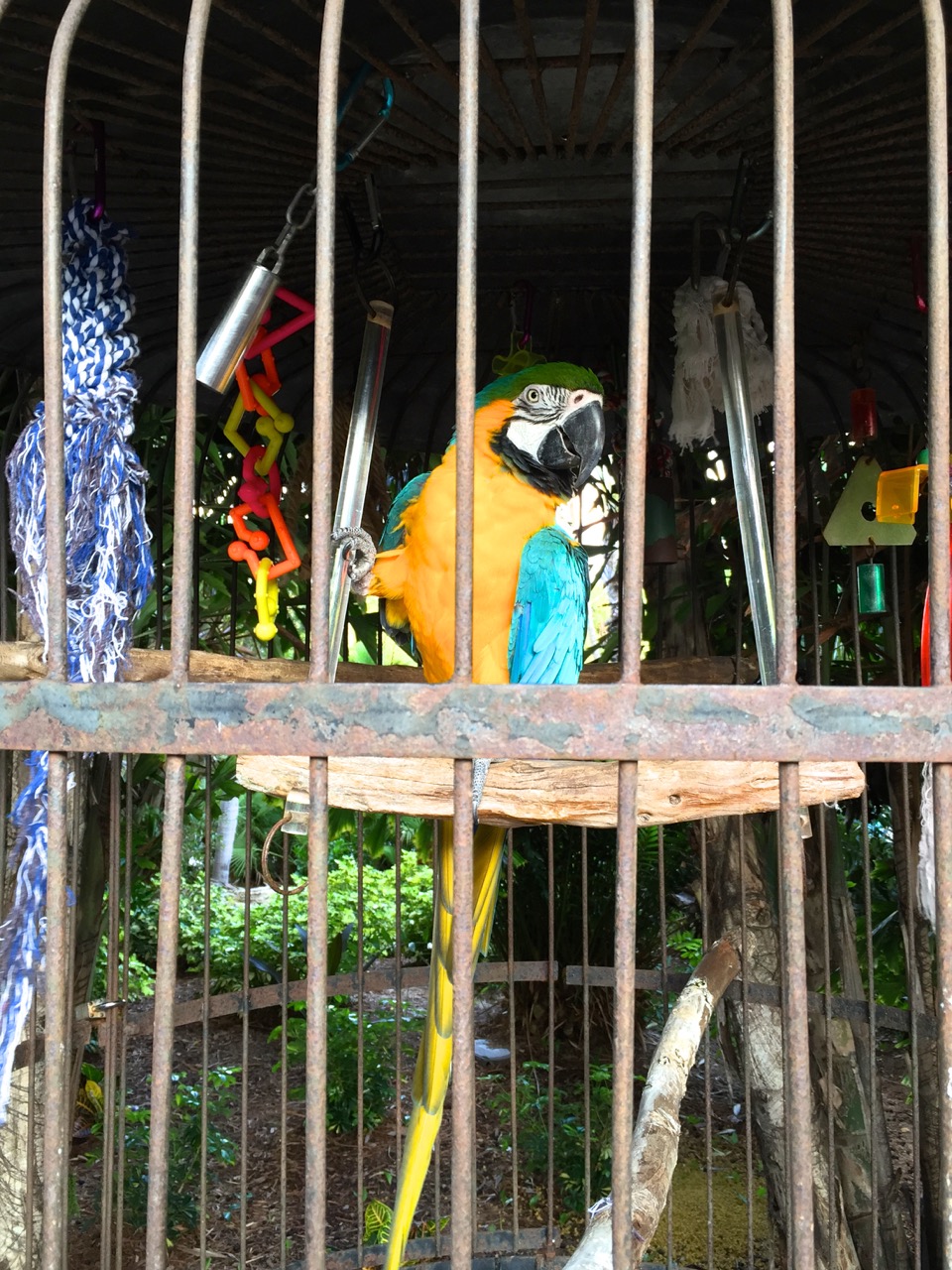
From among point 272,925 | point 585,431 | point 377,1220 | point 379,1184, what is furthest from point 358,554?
point 272,925

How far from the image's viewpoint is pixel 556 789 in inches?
51.5

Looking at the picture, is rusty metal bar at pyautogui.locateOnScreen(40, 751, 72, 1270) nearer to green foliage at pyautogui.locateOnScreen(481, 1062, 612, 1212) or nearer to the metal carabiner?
the metal carabiner

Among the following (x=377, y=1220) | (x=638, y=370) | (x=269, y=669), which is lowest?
(x=377, y=1220)

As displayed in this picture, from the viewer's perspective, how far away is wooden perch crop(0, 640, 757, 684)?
1.35 metres

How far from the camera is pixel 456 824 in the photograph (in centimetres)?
65

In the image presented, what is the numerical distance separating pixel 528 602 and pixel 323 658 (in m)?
0.83

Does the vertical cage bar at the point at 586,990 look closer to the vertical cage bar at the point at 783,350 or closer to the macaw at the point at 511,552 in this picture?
the macaw at the point at 511,552

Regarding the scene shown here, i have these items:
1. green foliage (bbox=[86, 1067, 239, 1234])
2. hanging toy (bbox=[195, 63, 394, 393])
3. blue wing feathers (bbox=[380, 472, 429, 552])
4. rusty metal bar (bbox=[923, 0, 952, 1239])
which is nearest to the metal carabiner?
hanging toy (bbox=[195, 63, 394, 393])

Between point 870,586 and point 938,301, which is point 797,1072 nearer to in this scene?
point 938,301

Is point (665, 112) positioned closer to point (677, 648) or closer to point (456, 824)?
point (456, 824)

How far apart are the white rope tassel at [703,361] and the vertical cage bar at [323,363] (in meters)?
0.86

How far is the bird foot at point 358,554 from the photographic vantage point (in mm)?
1374

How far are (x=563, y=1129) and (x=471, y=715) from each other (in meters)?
2.63

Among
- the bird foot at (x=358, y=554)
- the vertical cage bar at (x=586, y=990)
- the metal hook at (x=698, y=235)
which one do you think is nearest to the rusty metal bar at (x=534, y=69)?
the metal hook at (x=698, y=235)
